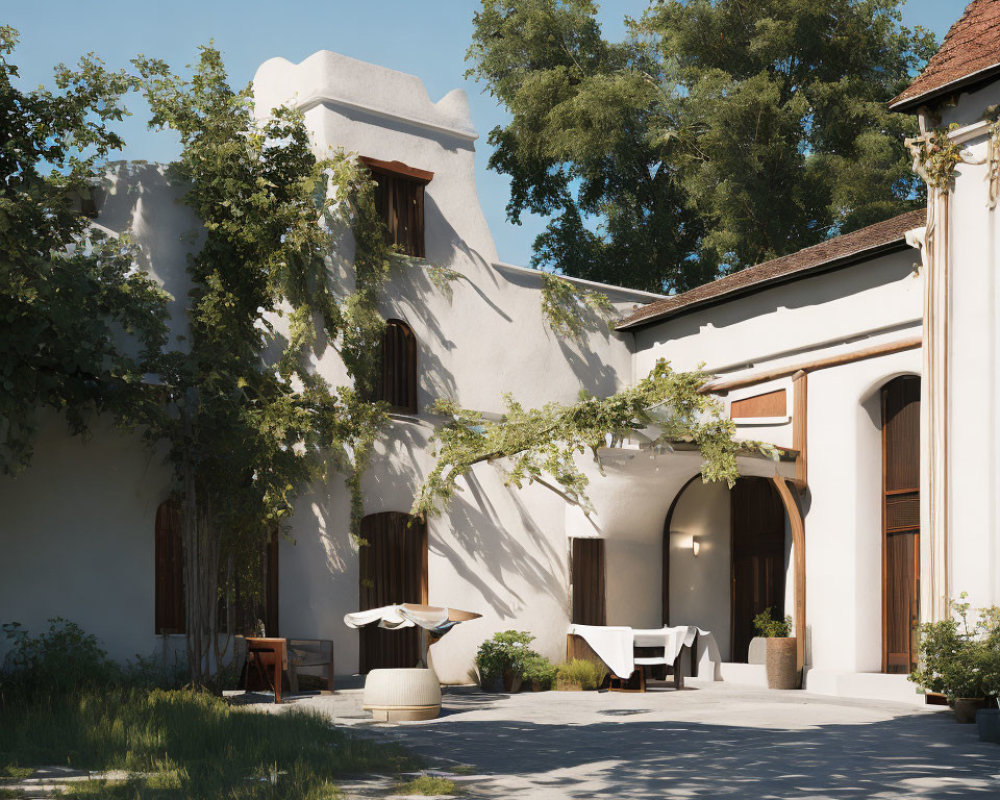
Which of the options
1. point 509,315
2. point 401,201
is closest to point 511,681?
point 509,315

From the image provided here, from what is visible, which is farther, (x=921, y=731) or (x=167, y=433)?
(x=167, y=433)

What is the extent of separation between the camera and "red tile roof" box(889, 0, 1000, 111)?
12.7m

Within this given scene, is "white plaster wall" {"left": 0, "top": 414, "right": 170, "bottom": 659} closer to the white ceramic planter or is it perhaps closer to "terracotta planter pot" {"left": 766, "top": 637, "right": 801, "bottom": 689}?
the white ceramic planter

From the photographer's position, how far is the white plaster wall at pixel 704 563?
17.6m

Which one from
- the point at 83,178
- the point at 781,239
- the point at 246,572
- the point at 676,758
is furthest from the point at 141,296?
the point at 781,239

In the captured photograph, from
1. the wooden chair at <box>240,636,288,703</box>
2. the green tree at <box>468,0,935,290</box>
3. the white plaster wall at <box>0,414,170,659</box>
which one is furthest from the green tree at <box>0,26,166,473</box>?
the green tree at <box>468,0,935,290</box>

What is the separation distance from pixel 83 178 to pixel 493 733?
22.9 ft

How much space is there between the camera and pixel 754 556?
56.4 feet

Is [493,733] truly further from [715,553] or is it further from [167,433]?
[715,553]

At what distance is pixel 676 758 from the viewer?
884 cm

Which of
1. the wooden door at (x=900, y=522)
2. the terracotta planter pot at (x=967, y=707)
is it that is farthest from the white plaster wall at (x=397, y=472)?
the terracotta planter pot at (x=967, y=707)

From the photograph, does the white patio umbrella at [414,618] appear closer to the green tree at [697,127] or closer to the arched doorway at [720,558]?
the arched doorway at [720,558]

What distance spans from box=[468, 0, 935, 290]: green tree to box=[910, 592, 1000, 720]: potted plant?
45.0 ft

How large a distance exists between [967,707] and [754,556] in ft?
19.4
